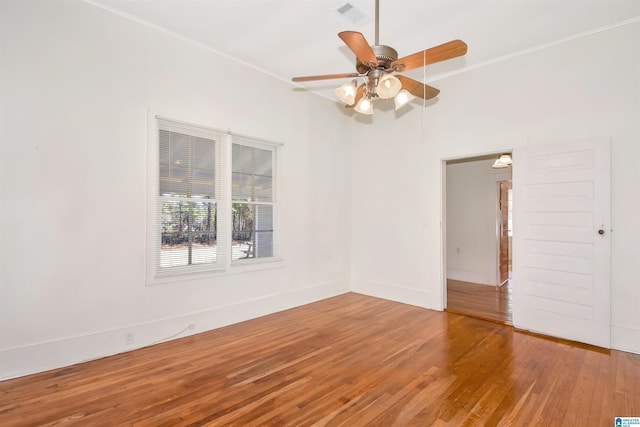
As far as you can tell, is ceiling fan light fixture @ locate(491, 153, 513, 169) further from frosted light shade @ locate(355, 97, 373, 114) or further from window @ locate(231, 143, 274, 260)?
window @ locate(231, 143, 274, 260)

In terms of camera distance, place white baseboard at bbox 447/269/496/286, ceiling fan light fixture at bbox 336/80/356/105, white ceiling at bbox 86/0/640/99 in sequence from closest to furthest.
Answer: ceiling fan light fixture at bbox 336/80/356/105 → white ceiling at bbox 86/0/640/99 → white baseboard at bbox 447/269/496/286

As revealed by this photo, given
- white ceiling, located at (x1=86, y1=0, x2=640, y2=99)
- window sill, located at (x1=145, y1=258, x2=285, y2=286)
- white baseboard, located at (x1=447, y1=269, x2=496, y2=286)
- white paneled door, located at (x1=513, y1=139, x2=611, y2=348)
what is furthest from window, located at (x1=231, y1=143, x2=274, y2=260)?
white baseboard, located at (x1=447, y1=269, x2=496, y2=286)

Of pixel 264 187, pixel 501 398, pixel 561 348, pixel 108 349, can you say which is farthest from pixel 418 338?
pixel 108 349

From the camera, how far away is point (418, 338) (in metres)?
3.48

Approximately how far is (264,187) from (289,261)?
115 centimetres

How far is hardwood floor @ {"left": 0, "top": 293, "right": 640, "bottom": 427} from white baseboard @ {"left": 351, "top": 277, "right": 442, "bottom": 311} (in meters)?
0.93

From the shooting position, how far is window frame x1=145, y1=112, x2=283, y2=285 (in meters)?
3.30

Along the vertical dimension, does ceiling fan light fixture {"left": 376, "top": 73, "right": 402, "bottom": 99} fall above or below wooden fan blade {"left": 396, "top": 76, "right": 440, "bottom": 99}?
below

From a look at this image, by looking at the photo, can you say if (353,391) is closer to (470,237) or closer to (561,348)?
(561,348)

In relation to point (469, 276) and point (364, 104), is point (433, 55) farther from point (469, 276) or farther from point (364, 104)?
point (469, 276)

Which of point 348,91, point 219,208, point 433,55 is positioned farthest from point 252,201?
point 433,55

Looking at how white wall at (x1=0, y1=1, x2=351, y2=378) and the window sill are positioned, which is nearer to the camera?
white wall at (x1=0, y1=1, x2=351, y2=378)

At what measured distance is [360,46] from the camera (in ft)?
7.01

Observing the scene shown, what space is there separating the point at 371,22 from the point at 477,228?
15.7ft
